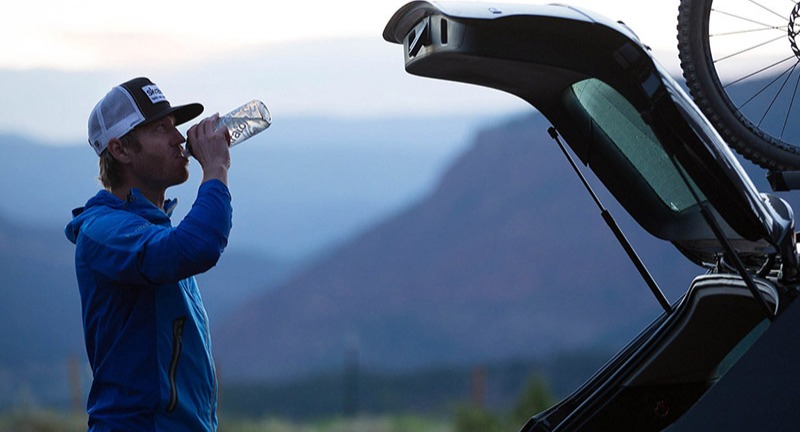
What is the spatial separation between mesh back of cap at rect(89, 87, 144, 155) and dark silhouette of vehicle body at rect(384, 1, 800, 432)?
87 centimetres

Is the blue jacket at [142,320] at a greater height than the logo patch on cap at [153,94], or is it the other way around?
the logo patch on cap at [153,94]

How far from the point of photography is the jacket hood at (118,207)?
2.59 meters

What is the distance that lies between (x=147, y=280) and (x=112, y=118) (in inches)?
22.1

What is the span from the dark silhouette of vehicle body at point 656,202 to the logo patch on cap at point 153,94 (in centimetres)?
86

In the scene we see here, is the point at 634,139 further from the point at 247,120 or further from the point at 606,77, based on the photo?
the point at 247,120

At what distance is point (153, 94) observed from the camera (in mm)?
2771

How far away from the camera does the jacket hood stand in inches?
102

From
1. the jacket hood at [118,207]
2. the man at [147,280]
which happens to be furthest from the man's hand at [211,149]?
the jacket hood at [118,207]

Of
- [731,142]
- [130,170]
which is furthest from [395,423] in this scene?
[130,170]

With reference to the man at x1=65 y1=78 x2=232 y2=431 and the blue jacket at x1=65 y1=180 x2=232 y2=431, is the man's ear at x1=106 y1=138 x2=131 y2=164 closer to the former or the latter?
the man at x1=65 y1=78 x2=232 y2=431

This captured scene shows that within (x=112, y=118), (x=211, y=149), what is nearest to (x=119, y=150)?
(x=112, y=118)

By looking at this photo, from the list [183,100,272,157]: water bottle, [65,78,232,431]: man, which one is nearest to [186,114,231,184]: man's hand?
[65,78,232,431]: man

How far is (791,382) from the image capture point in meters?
1.82

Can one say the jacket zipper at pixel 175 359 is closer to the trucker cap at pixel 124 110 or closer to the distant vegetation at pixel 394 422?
the trucker cap at pixel 124 110
